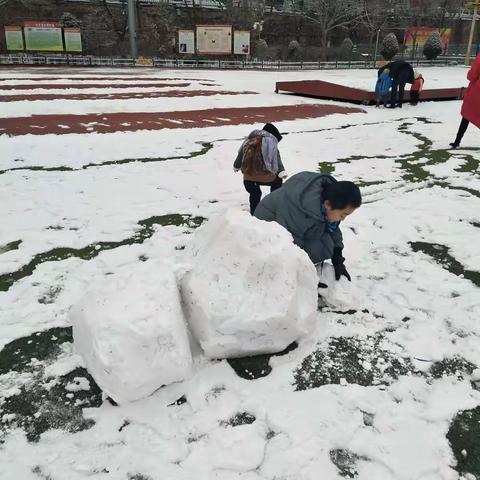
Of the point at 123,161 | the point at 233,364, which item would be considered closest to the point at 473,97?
the point at 123,161

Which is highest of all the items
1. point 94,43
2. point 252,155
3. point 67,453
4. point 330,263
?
point 94,43

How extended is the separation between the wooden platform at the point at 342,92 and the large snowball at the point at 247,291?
1204 cm

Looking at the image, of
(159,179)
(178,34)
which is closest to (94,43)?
(178,34)

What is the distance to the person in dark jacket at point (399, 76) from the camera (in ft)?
39.8

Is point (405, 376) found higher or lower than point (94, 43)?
lower

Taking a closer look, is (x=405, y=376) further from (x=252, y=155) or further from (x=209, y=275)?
(x=252, y=155)

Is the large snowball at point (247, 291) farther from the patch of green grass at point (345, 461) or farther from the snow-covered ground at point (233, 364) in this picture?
the patch of green grass at point (345, 461)

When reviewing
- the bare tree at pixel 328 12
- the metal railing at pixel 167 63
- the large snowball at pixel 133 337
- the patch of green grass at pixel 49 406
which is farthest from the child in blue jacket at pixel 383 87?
the bare tree at pixel 328 12

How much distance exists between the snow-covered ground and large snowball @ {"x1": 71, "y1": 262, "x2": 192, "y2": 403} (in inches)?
6.1

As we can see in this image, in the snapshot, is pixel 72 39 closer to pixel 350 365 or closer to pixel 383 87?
Answer: pixel 383 87

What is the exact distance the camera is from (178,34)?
2819 cm

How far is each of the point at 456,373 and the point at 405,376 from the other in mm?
314

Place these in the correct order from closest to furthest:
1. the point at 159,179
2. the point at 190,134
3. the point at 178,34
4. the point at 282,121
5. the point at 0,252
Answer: the point at 0,252
the point at 159,179
the point at 190,134
the point at 282,121
the point at 178,34

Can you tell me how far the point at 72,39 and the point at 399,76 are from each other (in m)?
22.6
